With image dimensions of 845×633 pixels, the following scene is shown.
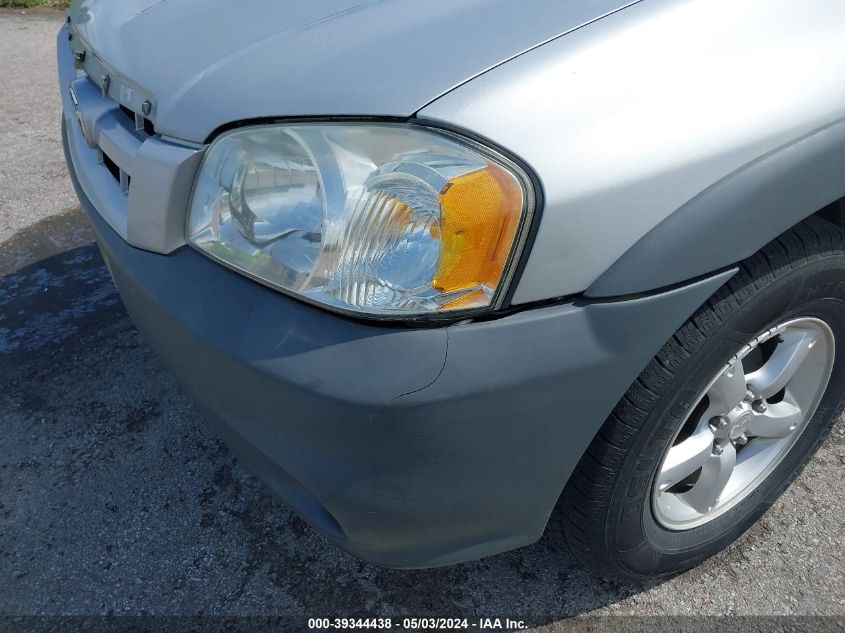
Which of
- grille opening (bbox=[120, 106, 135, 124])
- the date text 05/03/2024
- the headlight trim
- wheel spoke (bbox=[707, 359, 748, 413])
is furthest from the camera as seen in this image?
the date text 05/03/2024

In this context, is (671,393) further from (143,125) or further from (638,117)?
(143,125)

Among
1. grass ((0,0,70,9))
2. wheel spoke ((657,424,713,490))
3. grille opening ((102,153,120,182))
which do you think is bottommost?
grass ((0,0,70,9))

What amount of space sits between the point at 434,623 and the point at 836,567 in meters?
1.02

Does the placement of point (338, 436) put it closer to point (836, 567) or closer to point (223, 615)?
point (223, 615)

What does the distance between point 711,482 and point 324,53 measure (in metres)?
1.30

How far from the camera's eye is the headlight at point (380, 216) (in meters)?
1.19

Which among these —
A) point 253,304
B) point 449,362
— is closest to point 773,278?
point 449,362

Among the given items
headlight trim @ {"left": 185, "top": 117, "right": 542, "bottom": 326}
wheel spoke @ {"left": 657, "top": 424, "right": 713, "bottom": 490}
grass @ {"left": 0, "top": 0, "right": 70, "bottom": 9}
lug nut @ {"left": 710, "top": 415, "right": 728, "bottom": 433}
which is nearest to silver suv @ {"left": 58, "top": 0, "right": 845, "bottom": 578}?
headlight trim @ {"left": 185, "top": 117, "right": 542, "bottom": 326}

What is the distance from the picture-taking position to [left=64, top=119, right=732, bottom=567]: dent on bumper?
3.97ft

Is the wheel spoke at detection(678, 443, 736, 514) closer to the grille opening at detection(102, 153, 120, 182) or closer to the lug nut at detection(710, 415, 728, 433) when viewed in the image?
the lug nut at detection(710, 415, 728, 433)

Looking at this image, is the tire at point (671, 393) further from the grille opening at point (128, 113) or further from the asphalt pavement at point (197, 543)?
the grille opening at point (128, 113)

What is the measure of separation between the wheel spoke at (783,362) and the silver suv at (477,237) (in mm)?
177

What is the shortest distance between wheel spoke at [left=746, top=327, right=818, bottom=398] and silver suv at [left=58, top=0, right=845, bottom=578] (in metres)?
0.18

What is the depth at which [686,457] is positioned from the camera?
5.59 feet
